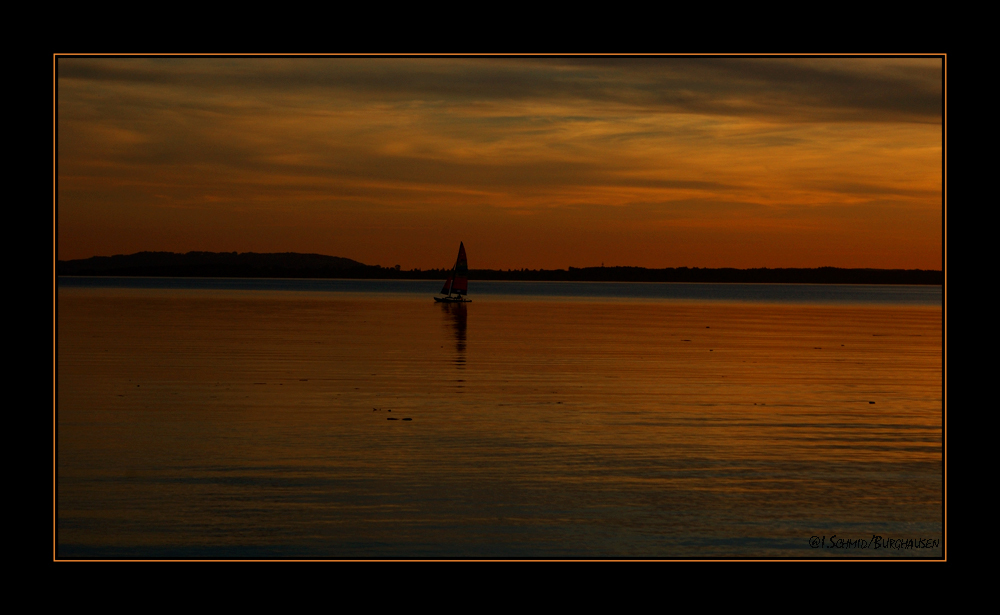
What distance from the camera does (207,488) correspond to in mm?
17141

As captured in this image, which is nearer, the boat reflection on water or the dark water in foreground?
the dark water in foreground

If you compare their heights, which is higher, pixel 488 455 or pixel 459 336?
pixel 459 336

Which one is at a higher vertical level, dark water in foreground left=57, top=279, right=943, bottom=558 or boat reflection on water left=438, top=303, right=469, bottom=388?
boat reflection on water left=438, top=303, right=469, bottom=388

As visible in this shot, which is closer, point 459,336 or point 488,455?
point 488,455

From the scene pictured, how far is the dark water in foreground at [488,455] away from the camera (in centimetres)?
1465

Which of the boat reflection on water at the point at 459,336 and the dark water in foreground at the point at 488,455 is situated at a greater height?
the boat reflection on water at the point at 459,336

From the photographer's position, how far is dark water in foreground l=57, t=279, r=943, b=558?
14.6 m

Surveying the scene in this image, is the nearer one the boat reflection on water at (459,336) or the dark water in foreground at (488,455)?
the dark water in foreground at (488,455)

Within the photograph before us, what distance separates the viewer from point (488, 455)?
20.1m
